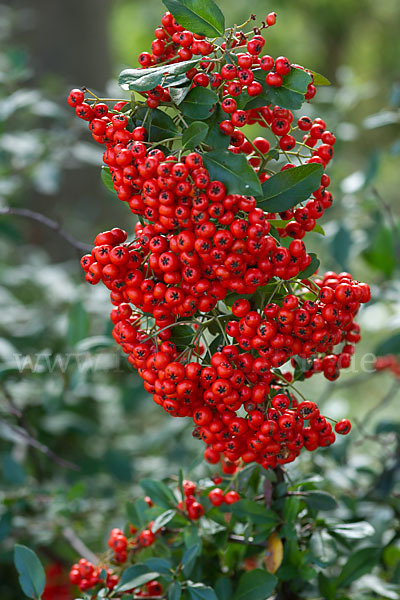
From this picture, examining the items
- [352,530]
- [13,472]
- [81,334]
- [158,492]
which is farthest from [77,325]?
[352,530]

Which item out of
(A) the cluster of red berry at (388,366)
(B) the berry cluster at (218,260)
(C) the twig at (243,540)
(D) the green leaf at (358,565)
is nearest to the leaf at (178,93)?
(B) the berry cluster at (218,260)

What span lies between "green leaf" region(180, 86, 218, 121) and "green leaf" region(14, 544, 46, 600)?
2.12 ft

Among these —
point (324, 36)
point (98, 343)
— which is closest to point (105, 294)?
point (98, 343)

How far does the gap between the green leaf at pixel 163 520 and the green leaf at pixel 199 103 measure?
559 mm

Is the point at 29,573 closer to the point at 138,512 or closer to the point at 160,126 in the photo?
the point at 138,512

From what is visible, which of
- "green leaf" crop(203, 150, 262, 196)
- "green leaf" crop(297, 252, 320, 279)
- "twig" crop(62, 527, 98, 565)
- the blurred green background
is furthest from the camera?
the blurred green background

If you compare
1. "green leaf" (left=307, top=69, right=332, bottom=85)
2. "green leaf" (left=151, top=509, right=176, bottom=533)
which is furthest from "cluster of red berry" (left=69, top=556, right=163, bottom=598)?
"green leaf" (left=307, top=69, right=332, bottom=85)

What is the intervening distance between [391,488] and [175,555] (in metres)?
0.58

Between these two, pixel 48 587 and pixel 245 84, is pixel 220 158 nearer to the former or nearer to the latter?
pixel 245 84

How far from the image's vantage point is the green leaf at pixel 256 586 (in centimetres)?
81

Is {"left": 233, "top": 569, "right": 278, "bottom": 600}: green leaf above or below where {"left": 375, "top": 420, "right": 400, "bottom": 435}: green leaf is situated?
below

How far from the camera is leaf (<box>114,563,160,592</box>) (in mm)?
807

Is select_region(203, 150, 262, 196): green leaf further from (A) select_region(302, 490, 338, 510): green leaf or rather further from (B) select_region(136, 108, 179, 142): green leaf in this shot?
(A) select_region(302, 490, 338, 510): green leaf

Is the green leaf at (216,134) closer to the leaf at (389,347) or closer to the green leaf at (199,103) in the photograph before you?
the green leaf at (199,103)
